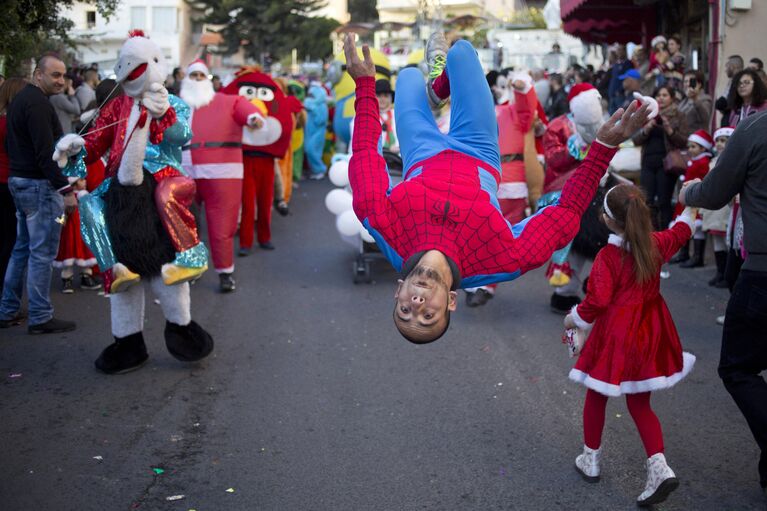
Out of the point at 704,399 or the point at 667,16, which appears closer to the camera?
the point at 704,399

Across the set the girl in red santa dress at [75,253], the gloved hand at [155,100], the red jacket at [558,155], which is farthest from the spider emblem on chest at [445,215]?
the girl in red santa dress at [75,253]

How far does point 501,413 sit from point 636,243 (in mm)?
1552

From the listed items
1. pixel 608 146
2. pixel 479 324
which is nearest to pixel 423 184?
pixel 608 146

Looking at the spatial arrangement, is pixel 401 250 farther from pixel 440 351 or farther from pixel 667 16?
pixel 667 16

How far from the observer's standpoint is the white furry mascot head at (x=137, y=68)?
18.2 ft

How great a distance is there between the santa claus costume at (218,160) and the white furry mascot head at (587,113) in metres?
3.20

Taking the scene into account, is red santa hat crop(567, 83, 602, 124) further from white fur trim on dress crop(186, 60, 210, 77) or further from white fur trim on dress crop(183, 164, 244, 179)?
white fur trim on dress crop(186, 60, 210, 77)

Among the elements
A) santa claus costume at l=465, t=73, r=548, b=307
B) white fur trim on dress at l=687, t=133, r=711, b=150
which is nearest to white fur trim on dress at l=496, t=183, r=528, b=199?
santa claus costume at l=465, t=73, r=548, b=307

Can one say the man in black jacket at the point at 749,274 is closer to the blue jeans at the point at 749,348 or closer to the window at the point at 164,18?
the blue jeans at the point at 749,348

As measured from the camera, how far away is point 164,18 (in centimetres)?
5822

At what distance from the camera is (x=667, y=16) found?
53.0 ft

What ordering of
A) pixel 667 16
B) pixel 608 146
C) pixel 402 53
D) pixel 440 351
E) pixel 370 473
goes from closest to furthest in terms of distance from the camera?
pixel 608 146 → pixel 370 473 → pixel 440 351 → pixel 667 16 → pixel 402 53

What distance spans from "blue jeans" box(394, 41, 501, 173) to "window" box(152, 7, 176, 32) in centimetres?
5716

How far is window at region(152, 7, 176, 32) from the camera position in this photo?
58.0 m
